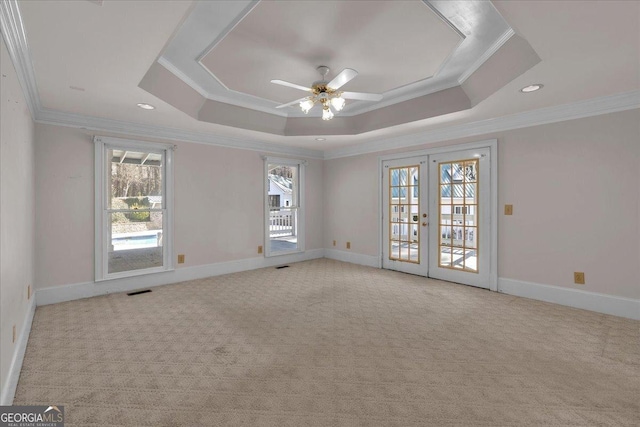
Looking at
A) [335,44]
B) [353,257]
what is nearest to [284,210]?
[353,257]

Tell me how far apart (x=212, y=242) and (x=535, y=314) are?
4.61 metres

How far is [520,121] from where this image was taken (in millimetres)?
3953

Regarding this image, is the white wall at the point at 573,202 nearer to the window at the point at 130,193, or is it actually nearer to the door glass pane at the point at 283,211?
the door glass pane at the point at 283,211

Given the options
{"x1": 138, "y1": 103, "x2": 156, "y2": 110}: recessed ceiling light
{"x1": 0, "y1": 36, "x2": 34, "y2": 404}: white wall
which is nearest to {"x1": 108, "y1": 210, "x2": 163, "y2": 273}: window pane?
{"x1": 138, "y1": 103, "x2": 156, "y2": 110}: recessed ceiling light

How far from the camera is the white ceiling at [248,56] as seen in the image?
183 cm

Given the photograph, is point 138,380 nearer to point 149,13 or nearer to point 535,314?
point 149,13

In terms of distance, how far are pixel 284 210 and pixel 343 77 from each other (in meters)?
4.40

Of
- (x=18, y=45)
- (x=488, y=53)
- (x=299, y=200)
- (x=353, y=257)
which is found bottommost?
(x=353, y=257)

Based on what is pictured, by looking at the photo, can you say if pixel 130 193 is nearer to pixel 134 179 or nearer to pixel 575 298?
pixel 134 179

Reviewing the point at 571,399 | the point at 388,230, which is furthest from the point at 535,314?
the point at 388,230

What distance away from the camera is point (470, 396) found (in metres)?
1.96

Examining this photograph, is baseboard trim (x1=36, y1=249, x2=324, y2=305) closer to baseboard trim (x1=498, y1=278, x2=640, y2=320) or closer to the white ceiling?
the white ceiling

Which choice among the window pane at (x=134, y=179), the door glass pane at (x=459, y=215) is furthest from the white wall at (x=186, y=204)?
the door glass pane at (x=459, y=215)

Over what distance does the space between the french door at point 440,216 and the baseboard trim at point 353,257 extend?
0.70 ft
